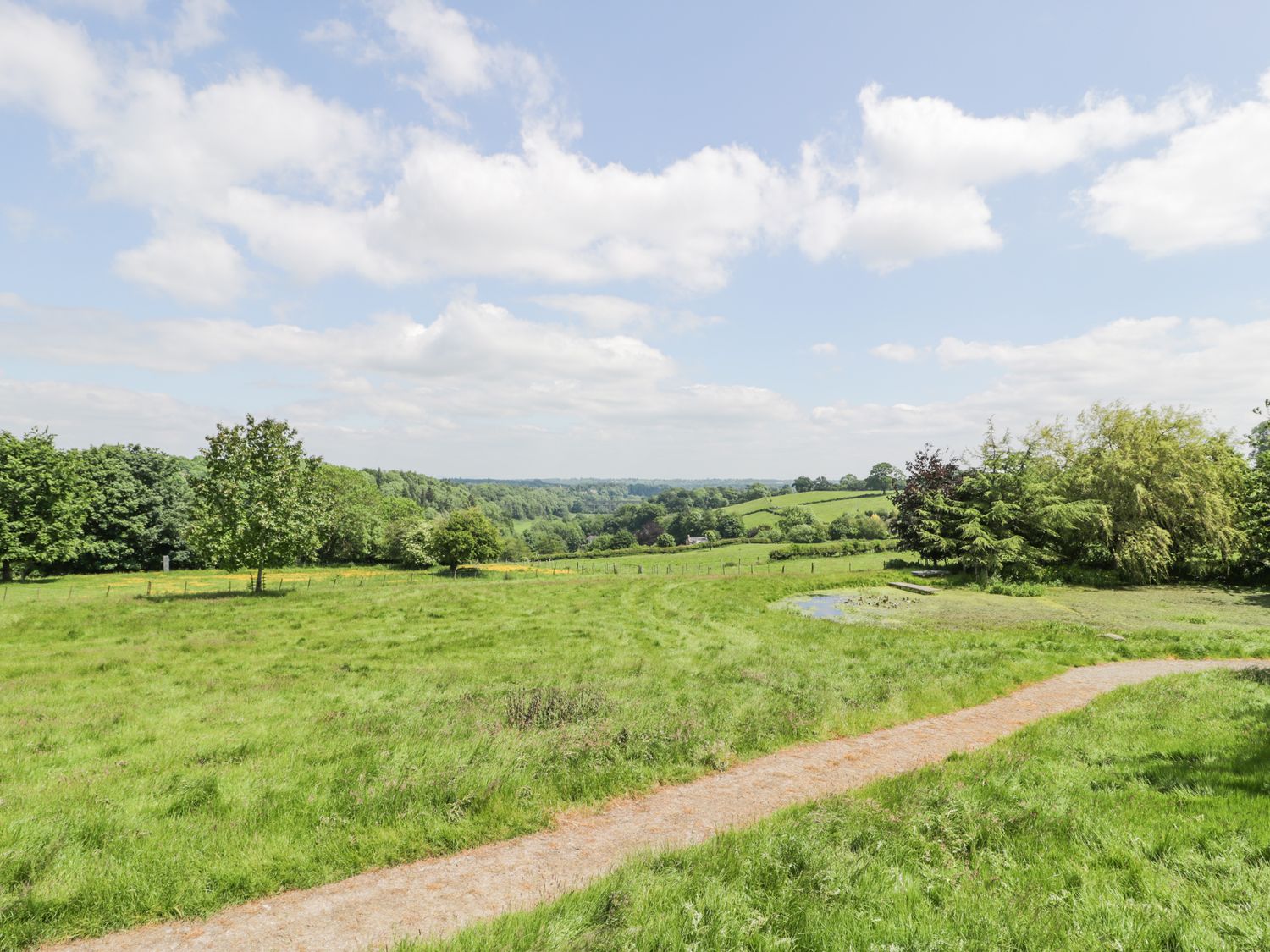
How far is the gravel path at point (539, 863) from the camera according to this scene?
5766mm

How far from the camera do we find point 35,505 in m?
49.8

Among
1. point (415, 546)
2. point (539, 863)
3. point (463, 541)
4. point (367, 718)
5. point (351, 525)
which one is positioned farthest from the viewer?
point (351, 525)

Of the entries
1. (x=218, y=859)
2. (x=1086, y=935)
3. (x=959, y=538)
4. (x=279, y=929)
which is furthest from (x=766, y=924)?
(x=959, y=538)


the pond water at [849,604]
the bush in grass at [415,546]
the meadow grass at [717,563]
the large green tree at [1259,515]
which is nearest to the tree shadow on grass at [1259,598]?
the large green tree at [1259,515]

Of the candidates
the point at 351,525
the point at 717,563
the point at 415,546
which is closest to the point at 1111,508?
the point at 717,563

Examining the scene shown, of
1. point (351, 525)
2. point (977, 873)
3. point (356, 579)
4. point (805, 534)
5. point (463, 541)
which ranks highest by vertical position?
point (977, 873)

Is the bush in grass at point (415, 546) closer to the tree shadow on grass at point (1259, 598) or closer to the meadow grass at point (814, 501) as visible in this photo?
the tree shadow on grass at point (1259, 598)

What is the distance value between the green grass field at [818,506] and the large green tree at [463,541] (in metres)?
71.5

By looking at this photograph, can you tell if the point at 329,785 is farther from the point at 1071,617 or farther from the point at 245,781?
the point at 1071,617

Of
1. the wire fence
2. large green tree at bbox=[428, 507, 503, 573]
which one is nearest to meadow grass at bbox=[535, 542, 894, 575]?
the wire fence

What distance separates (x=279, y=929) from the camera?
5.84 metres

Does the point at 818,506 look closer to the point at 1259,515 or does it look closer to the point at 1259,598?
the point at 1259,515

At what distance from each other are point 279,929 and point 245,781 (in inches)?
150

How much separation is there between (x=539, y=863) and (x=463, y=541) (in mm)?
63601
